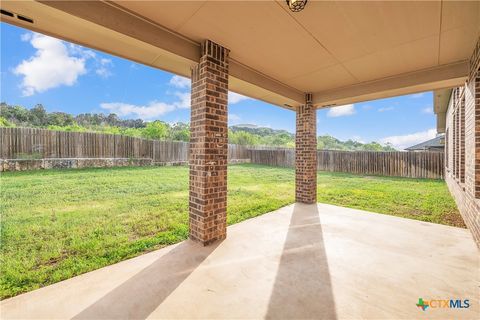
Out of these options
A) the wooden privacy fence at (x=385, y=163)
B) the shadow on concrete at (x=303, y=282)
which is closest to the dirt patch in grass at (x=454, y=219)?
the shadow on concrete at (x=303, y=282)

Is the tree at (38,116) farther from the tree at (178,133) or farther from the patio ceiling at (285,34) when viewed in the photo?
the patio ceiling at (285,34)

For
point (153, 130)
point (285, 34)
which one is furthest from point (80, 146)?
point (153, 130)

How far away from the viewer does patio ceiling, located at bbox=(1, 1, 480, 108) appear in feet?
7.12

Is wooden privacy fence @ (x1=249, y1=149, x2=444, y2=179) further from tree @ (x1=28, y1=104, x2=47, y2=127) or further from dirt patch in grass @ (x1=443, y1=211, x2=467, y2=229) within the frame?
tree @ (x1=28, y1=104, x2=47, y2=127)

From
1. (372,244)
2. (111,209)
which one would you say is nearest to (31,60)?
(111,209)

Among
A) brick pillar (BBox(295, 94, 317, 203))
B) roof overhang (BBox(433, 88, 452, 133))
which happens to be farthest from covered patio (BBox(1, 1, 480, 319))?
roof overhang (BBox(433, 88, 452, 133))

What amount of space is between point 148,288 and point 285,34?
3090 millimetres

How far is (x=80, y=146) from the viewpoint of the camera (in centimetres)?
1028

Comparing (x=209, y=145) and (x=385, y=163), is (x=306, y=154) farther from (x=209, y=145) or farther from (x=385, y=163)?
(x=385, y=163)

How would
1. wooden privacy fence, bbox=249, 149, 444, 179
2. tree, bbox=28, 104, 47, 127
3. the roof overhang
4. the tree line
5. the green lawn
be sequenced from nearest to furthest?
the green lawn < the roof overhang < wooden privacy fence, bbox=249, 149, 444, 179 < the tree line < tree, bbox=28, 104, 47, 127

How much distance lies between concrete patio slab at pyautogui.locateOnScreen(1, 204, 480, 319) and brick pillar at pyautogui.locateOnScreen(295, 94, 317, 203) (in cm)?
198

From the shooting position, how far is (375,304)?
6.10ft

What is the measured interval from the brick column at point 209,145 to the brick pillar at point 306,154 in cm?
277

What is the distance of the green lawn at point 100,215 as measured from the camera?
Answer: 2.48m
